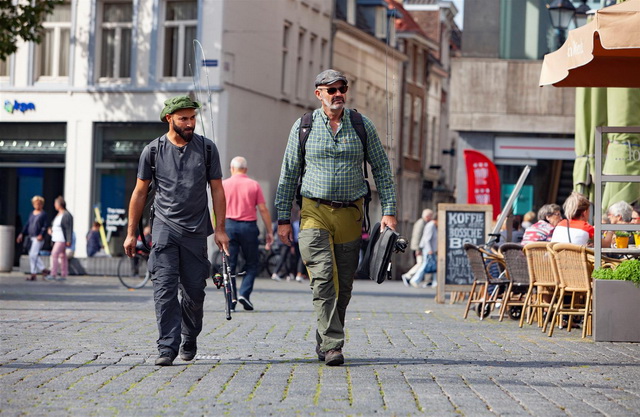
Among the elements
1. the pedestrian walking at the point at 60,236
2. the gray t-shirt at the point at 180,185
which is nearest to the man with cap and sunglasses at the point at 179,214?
the gray t-shirt at the point at 180,185

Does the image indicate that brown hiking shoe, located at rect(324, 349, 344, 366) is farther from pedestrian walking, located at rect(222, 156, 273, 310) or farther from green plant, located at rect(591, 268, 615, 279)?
pedestrian walking, located at rect(222, 156, 273, 310)

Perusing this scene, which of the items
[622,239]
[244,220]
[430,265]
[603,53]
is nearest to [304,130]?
[603,53]

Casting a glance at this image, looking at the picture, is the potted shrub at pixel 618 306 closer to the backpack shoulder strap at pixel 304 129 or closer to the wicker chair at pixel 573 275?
the wicker chair at pixel 573 275

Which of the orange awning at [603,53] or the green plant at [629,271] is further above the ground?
the orange awning at [603,53]

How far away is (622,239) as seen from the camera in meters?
12.3

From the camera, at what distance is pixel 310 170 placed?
30.2 feet

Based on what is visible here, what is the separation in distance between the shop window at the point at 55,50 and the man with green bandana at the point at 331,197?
26.3 meters

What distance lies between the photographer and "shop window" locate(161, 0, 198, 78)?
33.7 m

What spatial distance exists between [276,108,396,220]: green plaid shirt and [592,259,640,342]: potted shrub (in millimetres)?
2885

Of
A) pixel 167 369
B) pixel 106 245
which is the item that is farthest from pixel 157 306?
pixel 106 245

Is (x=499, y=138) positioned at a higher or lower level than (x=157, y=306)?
higher

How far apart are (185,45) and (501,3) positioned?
30.9 feet

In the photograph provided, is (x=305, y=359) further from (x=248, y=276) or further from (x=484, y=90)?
(x=484, y=90)

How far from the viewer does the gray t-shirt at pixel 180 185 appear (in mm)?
9000
